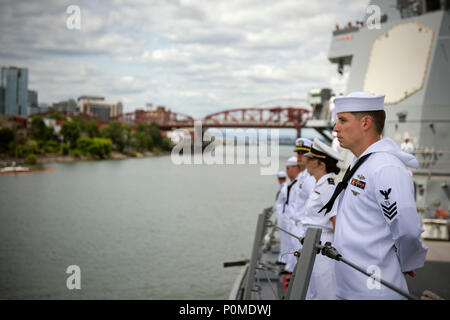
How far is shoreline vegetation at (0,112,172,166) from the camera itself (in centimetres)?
3972

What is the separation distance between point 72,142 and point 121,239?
134 feet

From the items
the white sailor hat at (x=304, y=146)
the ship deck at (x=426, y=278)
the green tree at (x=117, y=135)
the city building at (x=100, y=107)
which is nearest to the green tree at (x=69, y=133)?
the green tree at (x=117, y=135)

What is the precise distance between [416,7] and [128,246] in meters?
10.7

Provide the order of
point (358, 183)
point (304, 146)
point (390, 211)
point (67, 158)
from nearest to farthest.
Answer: point (390, 211) → point (358, 183) → point (304, 146) → point (67, 158)

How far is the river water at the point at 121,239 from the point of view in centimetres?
1042

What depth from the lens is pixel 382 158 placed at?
1.73 m

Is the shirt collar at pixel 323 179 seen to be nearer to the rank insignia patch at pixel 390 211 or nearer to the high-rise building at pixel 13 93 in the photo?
the rank insignia patch at pixel 390 211

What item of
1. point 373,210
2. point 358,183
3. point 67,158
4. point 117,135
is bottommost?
point 67,158

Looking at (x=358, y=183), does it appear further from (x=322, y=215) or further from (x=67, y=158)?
(x=67, y=158)

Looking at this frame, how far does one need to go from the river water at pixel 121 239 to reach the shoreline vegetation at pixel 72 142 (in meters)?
11.8

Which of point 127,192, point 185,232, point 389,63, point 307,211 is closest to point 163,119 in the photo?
point 127,192

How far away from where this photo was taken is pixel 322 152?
318cm

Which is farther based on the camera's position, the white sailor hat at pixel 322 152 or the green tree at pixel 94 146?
the green tree at pixel 94 146

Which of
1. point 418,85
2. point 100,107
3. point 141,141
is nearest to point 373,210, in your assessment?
point 418,85
